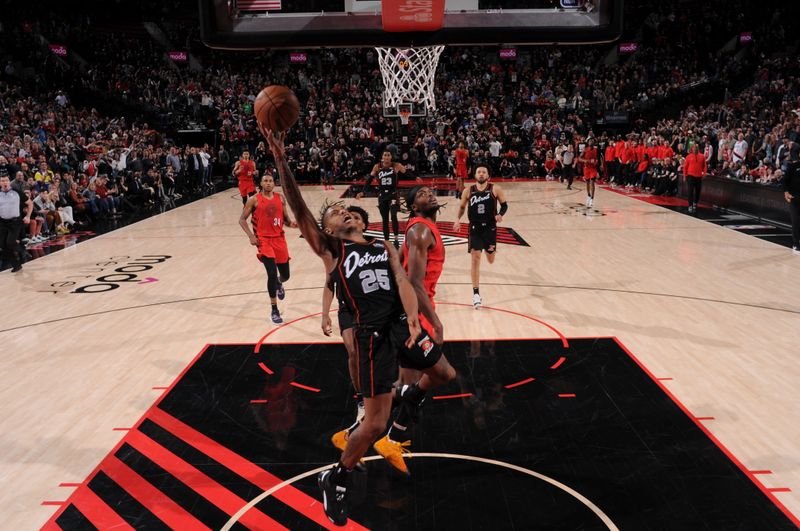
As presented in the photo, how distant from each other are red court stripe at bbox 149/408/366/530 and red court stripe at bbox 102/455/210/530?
47 centimetres

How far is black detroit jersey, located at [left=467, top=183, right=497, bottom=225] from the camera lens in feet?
25.9

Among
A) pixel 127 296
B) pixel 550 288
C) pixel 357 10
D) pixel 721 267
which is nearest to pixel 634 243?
pixel 721 267

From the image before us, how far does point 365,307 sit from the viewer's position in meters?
3.97

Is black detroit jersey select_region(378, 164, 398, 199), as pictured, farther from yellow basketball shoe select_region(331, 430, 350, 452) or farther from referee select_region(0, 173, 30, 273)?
yellow basketball shoe select_region(331, 430, 350, 452)

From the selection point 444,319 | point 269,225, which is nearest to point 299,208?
point 269,225

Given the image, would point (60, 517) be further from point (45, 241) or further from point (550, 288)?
point (45, 241)

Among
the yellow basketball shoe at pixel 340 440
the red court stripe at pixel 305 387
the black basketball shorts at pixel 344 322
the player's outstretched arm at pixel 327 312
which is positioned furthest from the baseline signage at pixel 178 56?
the yellow basketball shoe at pixel 340 440

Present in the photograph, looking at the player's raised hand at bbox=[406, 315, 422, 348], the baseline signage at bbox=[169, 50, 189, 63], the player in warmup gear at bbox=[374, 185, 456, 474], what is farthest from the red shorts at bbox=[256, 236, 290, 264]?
the baseline signage at bbox=[169, 50, 189, 63]

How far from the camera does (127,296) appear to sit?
909 cm

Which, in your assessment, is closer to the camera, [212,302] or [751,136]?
[212,302]

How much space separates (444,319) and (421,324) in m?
3.09

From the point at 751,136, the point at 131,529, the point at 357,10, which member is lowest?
the point at 131,529

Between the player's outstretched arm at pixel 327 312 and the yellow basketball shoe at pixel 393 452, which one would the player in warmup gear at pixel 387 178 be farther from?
the yellow basketball shoe at pixel 393 452

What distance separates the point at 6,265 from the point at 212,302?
4704 mm
